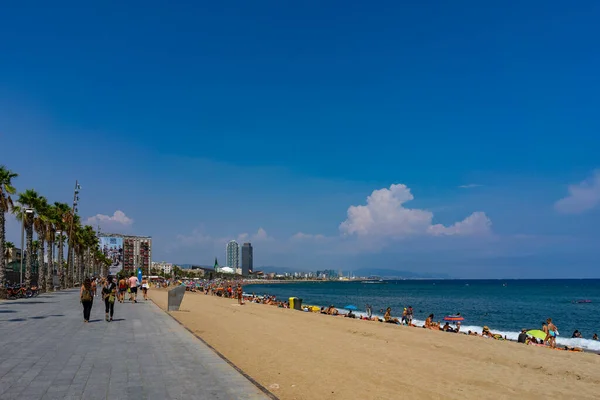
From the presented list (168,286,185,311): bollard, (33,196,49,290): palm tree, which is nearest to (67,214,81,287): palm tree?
(33,196,49,290): palm tree

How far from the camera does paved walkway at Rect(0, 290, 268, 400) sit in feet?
22.6

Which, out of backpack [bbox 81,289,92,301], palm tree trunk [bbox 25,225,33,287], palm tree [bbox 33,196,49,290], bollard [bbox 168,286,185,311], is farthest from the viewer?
palm tree [bbox 33,196,49,290]

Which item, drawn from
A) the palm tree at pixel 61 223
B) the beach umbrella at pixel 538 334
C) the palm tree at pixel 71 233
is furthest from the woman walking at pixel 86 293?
the palm tree at pixel 71 233

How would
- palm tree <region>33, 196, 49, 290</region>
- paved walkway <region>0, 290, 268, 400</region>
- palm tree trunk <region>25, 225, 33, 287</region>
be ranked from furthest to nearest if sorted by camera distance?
palm tree <region>33, 196, 49, 290</region>
palm tree trunk <region>25, 225, 33, 287</region>
paved walkway <region>0, 290, 268, 400</region>

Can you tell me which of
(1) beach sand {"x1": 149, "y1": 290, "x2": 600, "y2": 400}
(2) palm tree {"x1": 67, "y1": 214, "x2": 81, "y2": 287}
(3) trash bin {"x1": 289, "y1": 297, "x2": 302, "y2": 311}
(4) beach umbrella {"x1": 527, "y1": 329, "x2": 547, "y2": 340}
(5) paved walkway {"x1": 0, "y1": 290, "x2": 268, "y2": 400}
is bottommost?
(3) trash bin {"x1": 289, "y1": 297, "x2": 302, "y2": 311}

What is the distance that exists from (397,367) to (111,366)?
7257mm

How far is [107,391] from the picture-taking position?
22.6 feet

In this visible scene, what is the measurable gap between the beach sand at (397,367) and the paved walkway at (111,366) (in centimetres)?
125

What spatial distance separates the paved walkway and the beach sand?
125cm

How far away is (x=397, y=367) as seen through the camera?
39.9ft

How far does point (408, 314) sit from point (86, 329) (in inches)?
944

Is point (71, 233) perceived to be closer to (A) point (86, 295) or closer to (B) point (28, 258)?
(B) point (28, 258)

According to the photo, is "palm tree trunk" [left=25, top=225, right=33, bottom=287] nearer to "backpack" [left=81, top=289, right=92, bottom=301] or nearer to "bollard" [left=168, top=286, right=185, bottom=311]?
"bollard" [left=168, top=286, right=185, bottom=311]

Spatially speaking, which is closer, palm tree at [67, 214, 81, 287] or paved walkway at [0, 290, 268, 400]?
paved walkway at [0, 290, 268, 400]
